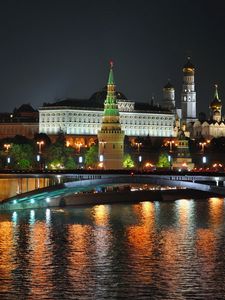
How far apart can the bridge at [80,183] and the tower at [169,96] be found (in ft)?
370

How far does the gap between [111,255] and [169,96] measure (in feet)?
458

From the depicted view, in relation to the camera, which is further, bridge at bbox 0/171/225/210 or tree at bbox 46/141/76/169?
tree at bbox 46/141/76/169

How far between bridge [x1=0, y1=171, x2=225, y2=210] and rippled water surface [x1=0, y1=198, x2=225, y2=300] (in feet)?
4.25

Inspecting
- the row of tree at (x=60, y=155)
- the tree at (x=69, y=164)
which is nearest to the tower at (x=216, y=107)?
the row of tree at (x=60, y=155)

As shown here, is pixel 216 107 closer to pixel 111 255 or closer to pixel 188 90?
pixel 188 90

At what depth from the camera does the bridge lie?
60.8 meters

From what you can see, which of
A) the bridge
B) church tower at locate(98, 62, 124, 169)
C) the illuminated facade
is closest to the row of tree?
church tower at locate(98, 62, 124, 169)

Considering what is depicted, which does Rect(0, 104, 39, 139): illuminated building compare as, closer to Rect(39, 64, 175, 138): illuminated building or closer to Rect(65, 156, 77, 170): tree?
Rect(39, 64, 175, 138): illuminated building

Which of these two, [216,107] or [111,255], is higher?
[216,107]

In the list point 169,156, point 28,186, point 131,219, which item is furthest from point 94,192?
point 169,156

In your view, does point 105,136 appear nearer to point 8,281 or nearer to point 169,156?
point 169,156

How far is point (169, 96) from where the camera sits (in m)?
182

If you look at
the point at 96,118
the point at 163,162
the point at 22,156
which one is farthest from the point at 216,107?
the point at 22,156

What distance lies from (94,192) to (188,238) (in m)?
25.9
